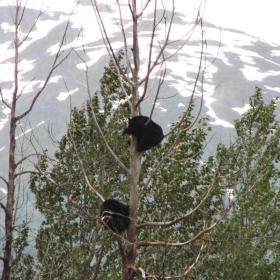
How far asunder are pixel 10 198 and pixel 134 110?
295 centimetres

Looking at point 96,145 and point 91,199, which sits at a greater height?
point 96,145

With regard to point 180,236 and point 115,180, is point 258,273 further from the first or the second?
point 115,180

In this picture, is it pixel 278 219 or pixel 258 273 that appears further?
pixel 278 219

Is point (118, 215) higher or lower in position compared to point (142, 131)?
lower

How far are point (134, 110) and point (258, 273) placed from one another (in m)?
15.3

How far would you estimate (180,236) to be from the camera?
19969 millimetres

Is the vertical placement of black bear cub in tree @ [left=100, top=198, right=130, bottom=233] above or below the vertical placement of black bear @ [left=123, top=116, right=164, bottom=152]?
Answer: below

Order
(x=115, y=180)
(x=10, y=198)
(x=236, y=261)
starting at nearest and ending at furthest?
1. (x=10, y=198)
2. (x=236, y=261)
3. (x=115, y=180)

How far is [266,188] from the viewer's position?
22.8 m

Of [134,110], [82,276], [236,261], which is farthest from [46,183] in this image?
[134,110]


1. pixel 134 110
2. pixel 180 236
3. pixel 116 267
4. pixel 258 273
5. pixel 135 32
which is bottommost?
pixel 116 267

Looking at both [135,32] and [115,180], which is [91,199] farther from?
[135,32]

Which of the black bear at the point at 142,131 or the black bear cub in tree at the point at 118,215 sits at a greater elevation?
the black bear at the point at 142,131

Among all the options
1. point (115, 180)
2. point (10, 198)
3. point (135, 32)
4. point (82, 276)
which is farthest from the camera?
point (115, 180)
